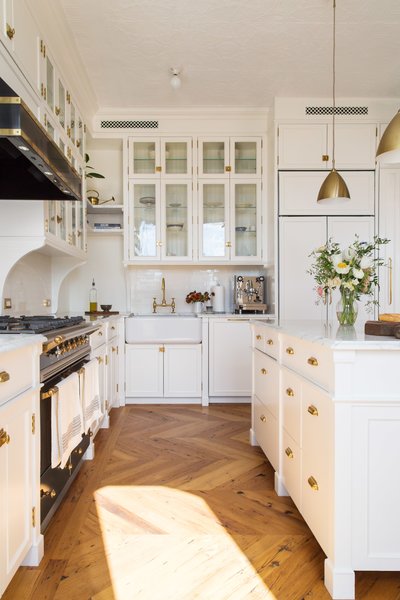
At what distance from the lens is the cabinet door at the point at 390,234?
3.97 meters

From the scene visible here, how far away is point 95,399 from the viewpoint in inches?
96.4

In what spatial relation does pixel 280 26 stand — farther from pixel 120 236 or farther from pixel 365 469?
pixel 365 469

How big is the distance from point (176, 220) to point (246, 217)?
27.3 inches

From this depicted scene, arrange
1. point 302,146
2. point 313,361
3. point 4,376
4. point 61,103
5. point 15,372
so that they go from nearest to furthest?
point 4,376, point 15,372, point 313,361, point 61,103, point 302,146

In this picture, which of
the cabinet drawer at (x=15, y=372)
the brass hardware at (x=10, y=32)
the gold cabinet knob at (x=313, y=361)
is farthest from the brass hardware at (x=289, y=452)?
the brass hardware at (x=10, y=32)

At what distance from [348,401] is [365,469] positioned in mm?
231

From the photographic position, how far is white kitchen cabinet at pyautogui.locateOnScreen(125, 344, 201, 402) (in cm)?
399

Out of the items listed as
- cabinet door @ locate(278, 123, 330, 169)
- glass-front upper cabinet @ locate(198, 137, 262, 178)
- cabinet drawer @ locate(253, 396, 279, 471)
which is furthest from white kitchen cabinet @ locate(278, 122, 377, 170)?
cabinet drawer @ locate(253, 396, 279, 471)

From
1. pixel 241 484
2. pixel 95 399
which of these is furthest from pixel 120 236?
pixel 241 484

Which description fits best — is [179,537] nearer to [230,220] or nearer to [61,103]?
[61,103]

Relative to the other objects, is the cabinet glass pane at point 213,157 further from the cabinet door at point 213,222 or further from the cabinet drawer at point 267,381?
the cabinet drawer at point 267,381

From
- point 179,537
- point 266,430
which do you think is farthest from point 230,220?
point 179,537

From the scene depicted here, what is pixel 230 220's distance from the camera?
421 cm

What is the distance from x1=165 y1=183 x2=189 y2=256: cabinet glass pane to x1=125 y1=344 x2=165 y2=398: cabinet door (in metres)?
0.97
